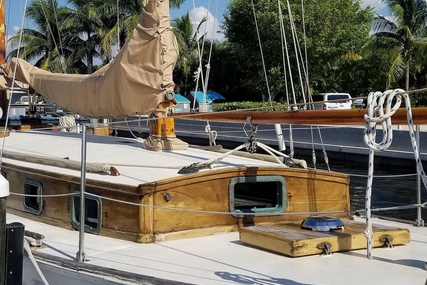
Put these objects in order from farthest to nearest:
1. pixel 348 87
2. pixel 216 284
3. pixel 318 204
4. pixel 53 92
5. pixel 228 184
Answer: pixel 348 87, pixel 53 92, pixel 318 204, pixel 228 184, pixel 216 284

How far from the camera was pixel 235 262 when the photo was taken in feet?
20.5

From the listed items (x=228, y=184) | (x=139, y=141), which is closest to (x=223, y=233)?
(x=228, y=184)

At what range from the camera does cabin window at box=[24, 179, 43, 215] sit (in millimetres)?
8023

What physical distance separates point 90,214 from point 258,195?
2.01m

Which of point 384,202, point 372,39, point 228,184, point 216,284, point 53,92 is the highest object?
point 372,39

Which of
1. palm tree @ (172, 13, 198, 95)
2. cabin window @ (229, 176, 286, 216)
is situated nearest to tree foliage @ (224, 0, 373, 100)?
palm tree @ (172, 13, 198, 95)

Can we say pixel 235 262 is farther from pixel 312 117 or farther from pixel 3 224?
pixel 3 224

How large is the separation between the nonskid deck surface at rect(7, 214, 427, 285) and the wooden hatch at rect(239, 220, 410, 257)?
7 cm

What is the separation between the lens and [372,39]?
37719 millimetres

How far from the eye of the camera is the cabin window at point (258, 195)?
7348 millimetres

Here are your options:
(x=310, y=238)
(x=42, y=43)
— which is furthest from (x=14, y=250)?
(x=42, y=43)

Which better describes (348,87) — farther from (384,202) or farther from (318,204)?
(318,204)

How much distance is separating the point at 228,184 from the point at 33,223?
2.44 metres

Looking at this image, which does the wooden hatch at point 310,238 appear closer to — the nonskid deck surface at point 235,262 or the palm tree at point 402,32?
the nonskid deck surface at point 235,262
